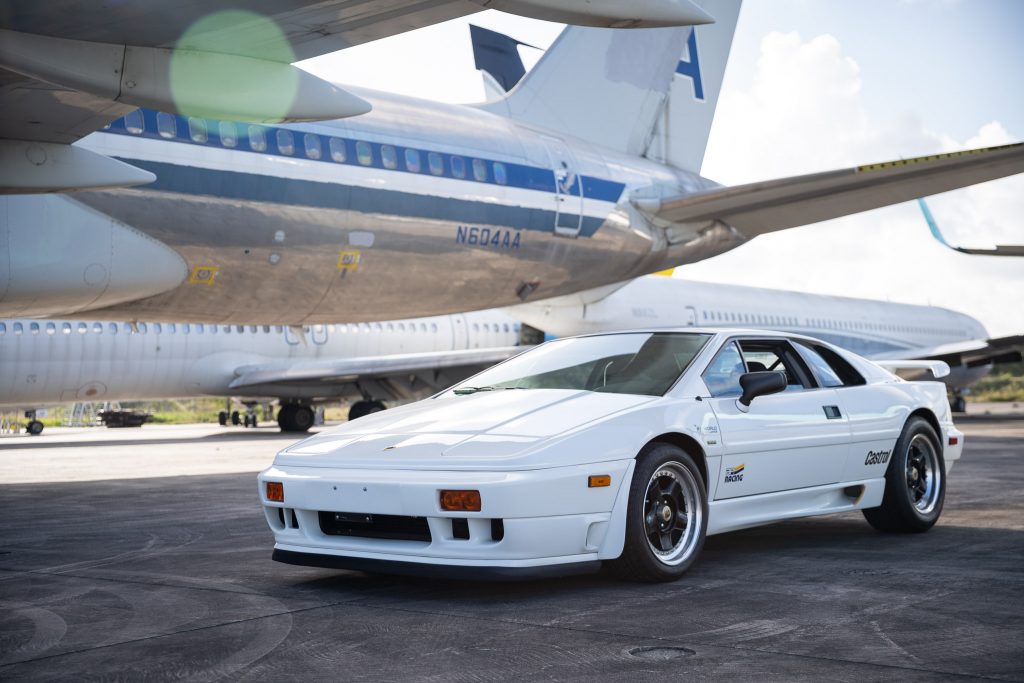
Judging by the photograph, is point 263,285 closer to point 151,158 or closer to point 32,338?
point 151,158

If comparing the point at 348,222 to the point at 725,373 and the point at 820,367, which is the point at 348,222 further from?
the point at 725,373

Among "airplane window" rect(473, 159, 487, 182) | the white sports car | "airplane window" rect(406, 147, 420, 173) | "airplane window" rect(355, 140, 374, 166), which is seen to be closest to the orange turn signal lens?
the white sports car

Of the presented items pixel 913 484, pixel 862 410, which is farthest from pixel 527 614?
pixel 913 484

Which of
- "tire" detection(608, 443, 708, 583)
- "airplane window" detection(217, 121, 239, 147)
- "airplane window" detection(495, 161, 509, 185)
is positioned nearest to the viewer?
"tire" detection(608, 443, 708, 583)

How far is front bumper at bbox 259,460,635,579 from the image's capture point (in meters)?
4.36

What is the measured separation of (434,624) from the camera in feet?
13.4

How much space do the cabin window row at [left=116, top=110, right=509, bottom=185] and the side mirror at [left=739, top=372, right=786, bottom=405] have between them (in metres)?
6.76

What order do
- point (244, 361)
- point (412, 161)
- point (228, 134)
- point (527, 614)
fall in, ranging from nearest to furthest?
point (527, 614) → point (228, 134) → point (412, 161) → point (244, 361)

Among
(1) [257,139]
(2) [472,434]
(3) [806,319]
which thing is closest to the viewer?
(2) [472,434]

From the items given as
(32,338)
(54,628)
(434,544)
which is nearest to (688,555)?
(434,544)

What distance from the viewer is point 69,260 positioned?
30.7 feet

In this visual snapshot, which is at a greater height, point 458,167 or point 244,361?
point 458,167

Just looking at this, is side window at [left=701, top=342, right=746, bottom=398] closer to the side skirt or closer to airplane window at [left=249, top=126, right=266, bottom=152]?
the side skirt

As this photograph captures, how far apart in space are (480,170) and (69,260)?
553 cm
